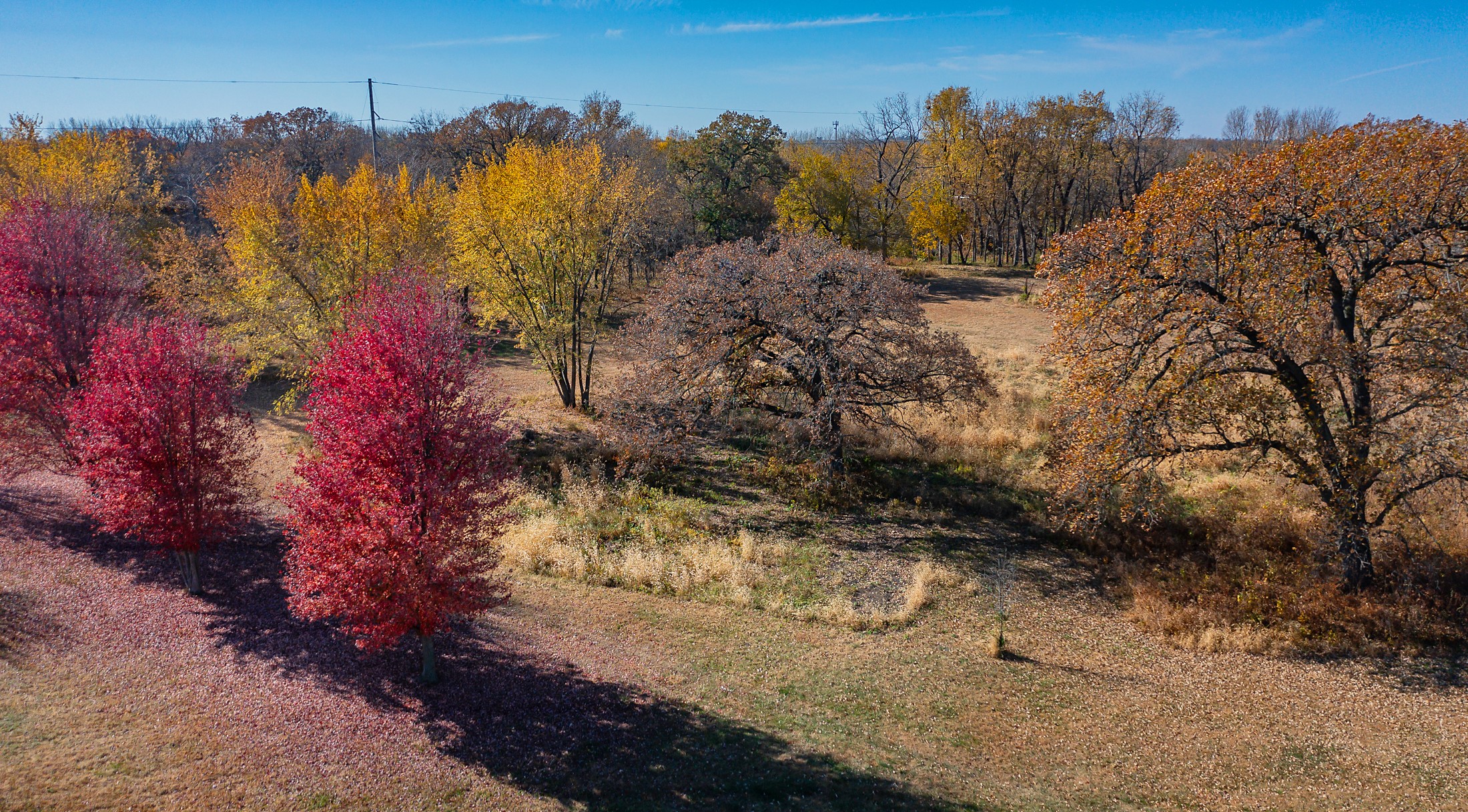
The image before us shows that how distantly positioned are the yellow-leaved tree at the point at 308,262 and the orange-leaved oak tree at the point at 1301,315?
20948mm

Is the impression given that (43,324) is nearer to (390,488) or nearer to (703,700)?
(390,488)

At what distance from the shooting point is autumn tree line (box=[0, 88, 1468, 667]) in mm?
12258

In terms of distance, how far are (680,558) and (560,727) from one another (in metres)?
6.73

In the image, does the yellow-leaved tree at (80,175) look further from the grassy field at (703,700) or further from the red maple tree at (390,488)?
the red maple tree at (390,488)

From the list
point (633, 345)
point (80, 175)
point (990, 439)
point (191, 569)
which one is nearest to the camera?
point (191, 569)

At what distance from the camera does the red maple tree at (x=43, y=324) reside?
18422 millimetres

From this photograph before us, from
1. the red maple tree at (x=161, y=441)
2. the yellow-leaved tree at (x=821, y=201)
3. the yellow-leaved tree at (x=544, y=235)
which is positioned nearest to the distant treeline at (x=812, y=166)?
the yellow-leaved tree at (x=821, y=201)

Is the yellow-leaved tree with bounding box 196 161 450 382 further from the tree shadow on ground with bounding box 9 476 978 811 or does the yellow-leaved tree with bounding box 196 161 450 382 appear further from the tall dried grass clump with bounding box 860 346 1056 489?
the tall dried grass clump with bounding box 860 346 1056 489

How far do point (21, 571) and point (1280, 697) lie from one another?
A: 2560cm

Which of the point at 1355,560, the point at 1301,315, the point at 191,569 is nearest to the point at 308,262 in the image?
the point at 191,569

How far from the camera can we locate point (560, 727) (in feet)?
39.3

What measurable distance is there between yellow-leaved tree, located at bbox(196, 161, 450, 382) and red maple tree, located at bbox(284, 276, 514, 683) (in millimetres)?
14417

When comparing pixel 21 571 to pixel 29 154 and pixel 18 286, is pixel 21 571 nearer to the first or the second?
pixel 18 286

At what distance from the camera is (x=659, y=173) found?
60.1 meters
